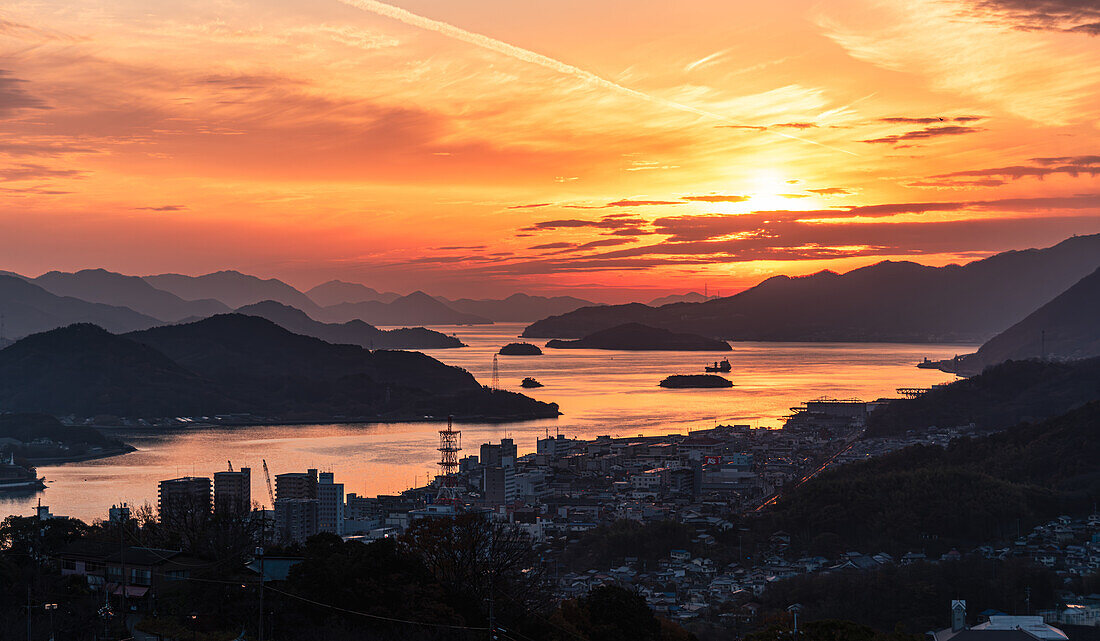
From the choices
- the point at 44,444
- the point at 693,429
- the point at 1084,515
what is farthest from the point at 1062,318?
the point at 44,444

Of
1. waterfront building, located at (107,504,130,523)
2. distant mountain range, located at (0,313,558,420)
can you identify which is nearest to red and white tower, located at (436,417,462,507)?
waterfront building, located at (107,504,130,523)

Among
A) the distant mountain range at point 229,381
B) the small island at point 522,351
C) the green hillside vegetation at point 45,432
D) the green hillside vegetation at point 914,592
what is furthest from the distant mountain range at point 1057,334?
the green hillside vegetation at point 914,592

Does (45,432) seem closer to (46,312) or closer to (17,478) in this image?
(17,478)

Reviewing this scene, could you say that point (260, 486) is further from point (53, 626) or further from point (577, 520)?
point (53, 626)

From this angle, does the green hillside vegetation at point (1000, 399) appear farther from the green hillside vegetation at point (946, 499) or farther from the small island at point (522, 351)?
the small island at point (522, 351)

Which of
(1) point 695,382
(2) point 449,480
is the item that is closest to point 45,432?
(2) point 449,480
